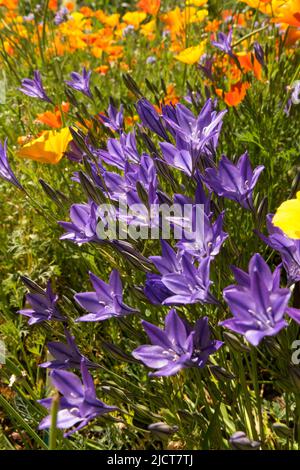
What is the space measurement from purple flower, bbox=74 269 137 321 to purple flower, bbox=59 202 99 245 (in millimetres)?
135

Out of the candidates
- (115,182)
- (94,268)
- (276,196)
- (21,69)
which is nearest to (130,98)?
(21,69)

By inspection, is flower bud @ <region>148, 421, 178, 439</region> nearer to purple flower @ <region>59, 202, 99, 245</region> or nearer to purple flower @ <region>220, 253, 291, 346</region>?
purple flower @ <region>220, 253, 291, 346</region>

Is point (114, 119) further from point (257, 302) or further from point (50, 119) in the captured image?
point (257, 302)

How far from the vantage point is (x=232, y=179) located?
46.3 inches

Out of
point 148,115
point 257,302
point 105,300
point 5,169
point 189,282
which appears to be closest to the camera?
point 257,302

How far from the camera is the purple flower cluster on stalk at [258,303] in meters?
0.91

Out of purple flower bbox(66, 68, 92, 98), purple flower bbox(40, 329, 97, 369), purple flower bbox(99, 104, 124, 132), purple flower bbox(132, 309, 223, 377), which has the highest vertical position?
purple flower bbox(66, 68, 92, 98)

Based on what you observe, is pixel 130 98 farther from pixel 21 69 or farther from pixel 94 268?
pixel 94 268

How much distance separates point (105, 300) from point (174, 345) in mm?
199

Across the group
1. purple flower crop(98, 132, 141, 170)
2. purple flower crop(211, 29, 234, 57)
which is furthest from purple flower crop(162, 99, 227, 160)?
purple flower crop(211, 29, 234, 57)

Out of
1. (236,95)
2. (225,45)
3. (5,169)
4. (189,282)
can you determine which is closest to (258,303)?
(189,282)

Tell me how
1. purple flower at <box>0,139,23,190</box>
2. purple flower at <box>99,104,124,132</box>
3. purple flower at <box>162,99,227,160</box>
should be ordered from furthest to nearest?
purple flower at <box>99,104,124,132</box>
purple flower at <box>0,139,23,190</box>
purple flower at <box>162,99,227,160</box>

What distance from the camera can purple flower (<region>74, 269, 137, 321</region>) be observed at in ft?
3.75

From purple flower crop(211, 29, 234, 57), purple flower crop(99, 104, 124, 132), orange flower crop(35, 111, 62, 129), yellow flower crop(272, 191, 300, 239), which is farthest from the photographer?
purple flower crop(211, 29, 234, 57)
